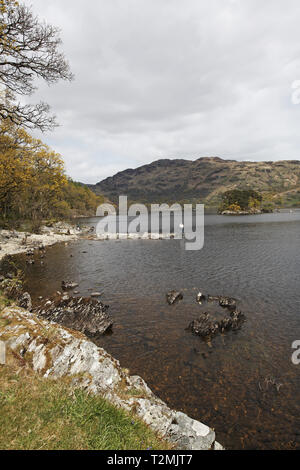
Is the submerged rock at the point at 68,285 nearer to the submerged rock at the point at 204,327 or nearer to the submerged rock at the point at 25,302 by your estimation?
the submerged rock at the point at 25,302

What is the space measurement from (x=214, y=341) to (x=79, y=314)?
9561 millimetres

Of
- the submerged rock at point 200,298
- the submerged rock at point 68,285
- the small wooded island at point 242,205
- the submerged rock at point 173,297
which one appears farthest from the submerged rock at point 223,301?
the small wooded island at point 242,205

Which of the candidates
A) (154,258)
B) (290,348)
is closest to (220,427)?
(290,348)

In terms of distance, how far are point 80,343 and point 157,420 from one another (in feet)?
11.1

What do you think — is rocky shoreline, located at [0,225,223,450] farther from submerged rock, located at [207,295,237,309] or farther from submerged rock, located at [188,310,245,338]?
submerged rock, located at [207,295,237,309]

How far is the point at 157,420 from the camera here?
19.7ft

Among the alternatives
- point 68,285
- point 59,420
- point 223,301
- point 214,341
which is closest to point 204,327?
point 214,341

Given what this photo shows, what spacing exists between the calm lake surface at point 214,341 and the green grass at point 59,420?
5.26m

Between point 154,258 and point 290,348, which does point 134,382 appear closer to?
point 290,348

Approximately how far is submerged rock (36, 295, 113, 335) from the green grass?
9387 mm

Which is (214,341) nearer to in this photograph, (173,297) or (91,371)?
(173,297)

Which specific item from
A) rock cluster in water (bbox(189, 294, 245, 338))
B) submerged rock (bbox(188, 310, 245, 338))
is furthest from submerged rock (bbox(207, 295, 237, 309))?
submerged rock (bbox(188, 310, 245, 338))

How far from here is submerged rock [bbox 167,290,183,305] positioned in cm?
1936

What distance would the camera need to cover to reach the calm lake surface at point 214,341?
9.03 meters
